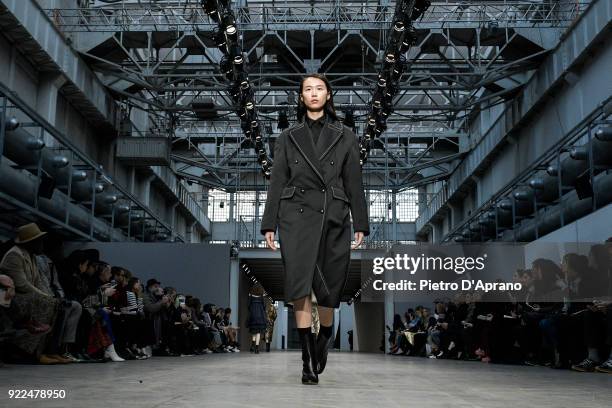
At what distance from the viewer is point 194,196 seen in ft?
117

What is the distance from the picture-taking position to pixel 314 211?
387 centimetres

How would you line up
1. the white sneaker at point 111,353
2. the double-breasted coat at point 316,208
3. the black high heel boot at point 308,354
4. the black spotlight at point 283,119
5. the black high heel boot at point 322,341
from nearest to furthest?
the double-breasted coat at point 316,208, the black high heel boot at point 308,354, the black high heel boot at point 322,341, the white sneaker at point 111,353, the black spotlight at point 283,119

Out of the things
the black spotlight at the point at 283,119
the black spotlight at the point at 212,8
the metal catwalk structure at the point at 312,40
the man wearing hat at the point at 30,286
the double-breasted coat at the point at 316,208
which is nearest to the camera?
the double-breasted coat at the point at 316,208

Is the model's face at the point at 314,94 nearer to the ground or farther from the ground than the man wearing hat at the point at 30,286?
farther from the ground

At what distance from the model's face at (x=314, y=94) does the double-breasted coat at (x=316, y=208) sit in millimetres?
135

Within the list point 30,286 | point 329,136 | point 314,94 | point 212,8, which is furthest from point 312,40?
point 329,136

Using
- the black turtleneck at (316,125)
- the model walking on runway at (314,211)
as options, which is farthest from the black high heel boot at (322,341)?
the black turtleneck at (316,125)

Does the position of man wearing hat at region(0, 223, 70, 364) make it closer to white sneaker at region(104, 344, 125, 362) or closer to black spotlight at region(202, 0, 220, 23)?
white sneaker at region(104, 344, 125, 362)

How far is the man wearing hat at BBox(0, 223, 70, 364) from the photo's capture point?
21.1 feet

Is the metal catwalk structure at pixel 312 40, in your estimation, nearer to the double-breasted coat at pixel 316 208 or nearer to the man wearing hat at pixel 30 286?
the man wearing hat at pixel 30 286

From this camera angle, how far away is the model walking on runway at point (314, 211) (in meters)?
3.83

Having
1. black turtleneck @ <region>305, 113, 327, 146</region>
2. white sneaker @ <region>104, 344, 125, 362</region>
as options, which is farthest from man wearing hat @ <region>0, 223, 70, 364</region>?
black turtleneck @ <region>305, 113, 327, 146</region>

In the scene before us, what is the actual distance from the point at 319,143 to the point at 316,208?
16.2 inches

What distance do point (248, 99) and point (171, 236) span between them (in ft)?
16.8
